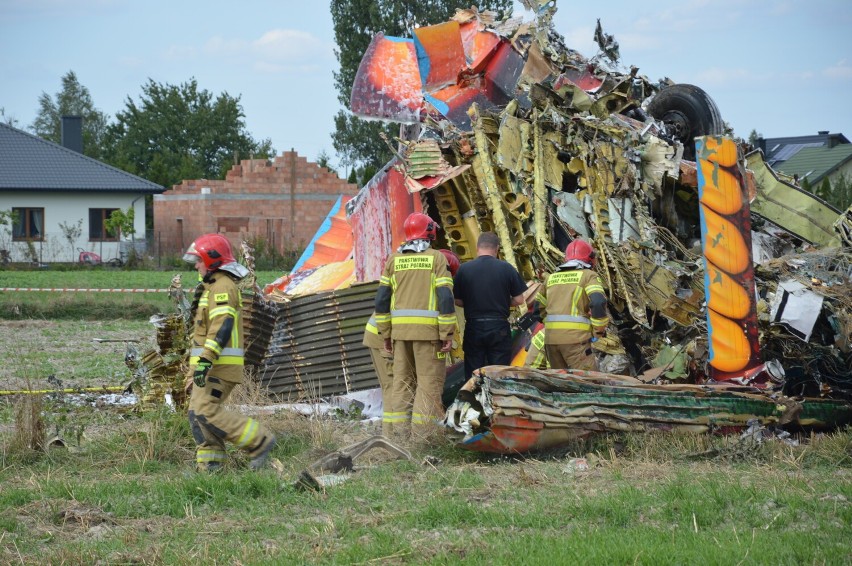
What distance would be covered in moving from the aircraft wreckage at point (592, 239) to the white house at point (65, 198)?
34065 mm

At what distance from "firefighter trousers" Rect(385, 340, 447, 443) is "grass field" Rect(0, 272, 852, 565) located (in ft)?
1.53

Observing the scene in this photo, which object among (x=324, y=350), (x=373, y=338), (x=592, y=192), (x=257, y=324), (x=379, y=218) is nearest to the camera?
→ (x=373, y=338)

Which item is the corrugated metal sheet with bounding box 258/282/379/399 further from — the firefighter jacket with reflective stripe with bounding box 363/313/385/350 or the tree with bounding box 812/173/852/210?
the tree with bounding box 812/173/852/210

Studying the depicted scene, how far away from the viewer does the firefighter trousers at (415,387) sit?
7.68 m

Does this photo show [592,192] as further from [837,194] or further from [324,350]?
[837,194]

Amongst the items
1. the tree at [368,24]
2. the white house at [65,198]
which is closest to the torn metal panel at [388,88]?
the tree at [368,24]

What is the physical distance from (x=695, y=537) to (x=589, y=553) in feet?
1.87

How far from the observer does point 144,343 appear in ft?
45.3

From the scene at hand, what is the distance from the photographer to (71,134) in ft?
171

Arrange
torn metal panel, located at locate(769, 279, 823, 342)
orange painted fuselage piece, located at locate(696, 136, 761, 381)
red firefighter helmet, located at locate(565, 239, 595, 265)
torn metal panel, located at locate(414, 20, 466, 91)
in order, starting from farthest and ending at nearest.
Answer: torn metal panel, located at locate(414, 20, 466, 91) < red firefighter helmet, located at locate(565, 239, 595, 265) < orange painted fuselage piece, located at locate(696, 136, 761, 381) < torn metal panel, located at locate(769, 279, 823, 342)

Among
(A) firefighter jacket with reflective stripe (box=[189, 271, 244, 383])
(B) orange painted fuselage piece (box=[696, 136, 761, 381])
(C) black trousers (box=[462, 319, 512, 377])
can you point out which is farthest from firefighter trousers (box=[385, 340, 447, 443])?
(B) orange painted fuselage piece (box=[696, 136, 761, 381])

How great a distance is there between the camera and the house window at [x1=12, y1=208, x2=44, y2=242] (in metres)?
44.2

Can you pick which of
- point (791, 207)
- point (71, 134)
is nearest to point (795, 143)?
point (71, 134)

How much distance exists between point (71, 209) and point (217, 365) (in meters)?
41.2
